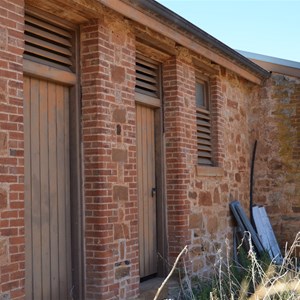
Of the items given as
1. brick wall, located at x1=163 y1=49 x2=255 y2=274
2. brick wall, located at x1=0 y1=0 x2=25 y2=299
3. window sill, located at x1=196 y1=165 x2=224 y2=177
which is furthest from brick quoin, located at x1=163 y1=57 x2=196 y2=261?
brick wall, located at x1=0 y1=0 x2=25 y2=299

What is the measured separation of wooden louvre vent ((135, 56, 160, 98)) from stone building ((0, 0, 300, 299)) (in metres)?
0.02

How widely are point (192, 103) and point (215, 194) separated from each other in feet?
4.98

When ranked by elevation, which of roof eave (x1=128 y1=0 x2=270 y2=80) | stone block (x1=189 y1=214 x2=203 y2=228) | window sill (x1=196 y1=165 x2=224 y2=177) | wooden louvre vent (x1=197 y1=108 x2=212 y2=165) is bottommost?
stone block (x1=189 y1=214 x2=203 y2=228)

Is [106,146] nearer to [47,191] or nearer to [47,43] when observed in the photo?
[47,191]

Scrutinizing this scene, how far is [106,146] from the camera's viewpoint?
5.67m

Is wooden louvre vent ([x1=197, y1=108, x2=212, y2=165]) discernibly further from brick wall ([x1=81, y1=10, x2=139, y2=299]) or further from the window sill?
brick wall ([x1=81, y1=10, x2=139, y2=299])

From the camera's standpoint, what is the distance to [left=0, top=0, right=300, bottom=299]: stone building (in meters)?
4.50

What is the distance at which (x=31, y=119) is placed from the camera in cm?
509

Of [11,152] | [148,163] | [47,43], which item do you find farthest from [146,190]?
[11,152]

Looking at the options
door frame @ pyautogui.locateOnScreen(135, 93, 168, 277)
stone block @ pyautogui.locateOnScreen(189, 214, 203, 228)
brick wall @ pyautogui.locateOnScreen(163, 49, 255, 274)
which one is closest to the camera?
door frame @ pyautogui.locateOnScreen(135, 93, 168, 277)

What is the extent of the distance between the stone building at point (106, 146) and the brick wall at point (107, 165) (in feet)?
0.04

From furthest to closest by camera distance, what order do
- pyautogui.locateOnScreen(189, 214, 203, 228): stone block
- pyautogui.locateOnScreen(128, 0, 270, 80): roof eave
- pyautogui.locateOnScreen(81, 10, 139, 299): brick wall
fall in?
pyautogui.locateOnScreen(189, 214, 203, 228): stone block < pyautogui.locateOnScreen(128, 0, 270, 80): roof eave < pyautogui.locateOnScreen(81, 10, 139, 299): brick wall

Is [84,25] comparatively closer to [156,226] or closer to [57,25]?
[57,25]

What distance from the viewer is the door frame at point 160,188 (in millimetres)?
7242
